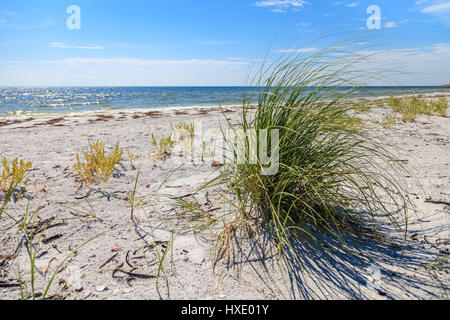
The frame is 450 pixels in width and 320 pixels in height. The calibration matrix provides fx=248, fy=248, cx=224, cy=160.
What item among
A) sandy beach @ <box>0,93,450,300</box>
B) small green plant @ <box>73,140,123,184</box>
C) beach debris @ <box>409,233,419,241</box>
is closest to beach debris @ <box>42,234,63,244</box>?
sandy beach @ <box>0,93,450,300</box>

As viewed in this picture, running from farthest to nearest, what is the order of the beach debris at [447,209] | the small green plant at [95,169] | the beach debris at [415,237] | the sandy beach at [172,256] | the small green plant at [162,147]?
1. the small green plant at [162,147]
2. the small green plant at [95,169]
3. the beach debris at [447,209]
4. the beach debris at [415,237]
5. the sandy beach at [172,256]

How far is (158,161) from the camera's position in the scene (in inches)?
128

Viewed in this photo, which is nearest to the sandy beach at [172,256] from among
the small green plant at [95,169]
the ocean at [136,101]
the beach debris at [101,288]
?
the beach debris at [101,288]

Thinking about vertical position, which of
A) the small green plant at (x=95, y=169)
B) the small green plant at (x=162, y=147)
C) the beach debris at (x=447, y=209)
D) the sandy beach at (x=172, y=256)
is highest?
the small green plant at (x=162, y=147)

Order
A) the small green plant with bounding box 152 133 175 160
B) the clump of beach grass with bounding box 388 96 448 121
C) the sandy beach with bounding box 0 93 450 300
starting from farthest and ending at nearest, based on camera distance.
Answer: the clump of beach grass with bounding box 388 96 448 121 < the small green plant with bounding box 152 133 175 160 < the sandy beach with bounding box 0 93 450 300

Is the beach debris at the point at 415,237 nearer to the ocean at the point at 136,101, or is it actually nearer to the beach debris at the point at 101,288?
the ocean at the point at 136,101

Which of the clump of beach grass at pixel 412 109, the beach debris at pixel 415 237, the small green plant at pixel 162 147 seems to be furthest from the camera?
the clump of beach grass at pixel 412 109

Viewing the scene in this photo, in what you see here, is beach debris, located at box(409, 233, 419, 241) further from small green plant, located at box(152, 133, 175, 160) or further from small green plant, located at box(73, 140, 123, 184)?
small green plant, located at box(152, 133, 175, 160)

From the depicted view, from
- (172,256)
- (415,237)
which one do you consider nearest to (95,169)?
(172,256)

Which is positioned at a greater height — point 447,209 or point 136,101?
point 136,101

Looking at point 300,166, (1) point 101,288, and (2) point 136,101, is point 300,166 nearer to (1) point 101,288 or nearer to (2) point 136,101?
(1) point 101,288

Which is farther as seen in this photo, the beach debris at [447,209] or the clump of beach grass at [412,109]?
the clump of beach grass at [412,109]
